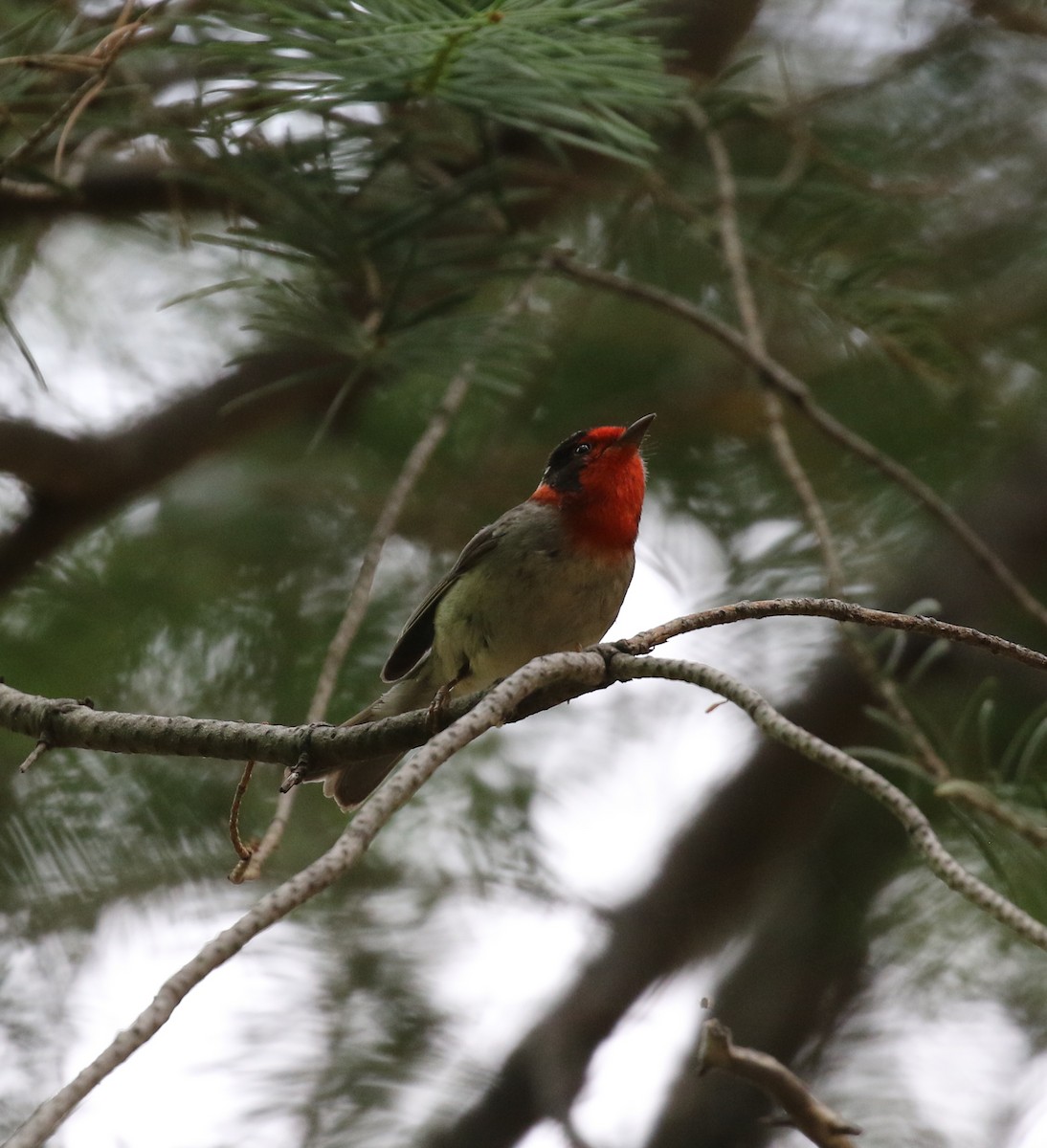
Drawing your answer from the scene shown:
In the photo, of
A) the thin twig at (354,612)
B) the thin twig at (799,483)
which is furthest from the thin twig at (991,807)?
the thin twig at (354,612)

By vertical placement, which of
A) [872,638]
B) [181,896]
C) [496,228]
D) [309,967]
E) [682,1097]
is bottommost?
[682,1097]

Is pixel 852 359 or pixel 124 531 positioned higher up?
pixel 852 359

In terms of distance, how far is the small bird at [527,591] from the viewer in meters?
3.21

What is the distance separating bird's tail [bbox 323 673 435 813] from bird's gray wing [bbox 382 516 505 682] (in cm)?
4

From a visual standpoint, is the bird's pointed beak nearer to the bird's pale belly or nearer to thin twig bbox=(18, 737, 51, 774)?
the bird's pale belly

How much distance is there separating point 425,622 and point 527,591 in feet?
1.39

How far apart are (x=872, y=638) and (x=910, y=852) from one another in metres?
0.87

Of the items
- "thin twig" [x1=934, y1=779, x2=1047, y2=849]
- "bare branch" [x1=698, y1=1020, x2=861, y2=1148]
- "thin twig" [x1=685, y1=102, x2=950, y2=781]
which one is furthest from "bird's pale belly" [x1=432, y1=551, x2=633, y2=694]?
"bare branch" [x1=698, y1=1020, x2=861, y2=1148]

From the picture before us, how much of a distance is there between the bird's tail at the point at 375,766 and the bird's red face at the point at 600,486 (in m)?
0.58

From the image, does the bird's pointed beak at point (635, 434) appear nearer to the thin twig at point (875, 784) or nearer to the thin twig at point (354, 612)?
the thin twig at point (354, 612)

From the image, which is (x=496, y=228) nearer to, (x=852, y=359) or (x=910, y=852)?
(x=852, y=359)

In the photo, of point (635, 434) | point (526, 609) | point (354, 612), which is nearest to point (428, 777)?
point (354, 612)

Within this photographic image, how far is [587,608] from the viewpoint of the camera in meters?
3.27

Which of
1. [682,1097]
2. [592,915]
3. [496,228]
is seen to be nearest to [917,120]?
[496,228]
